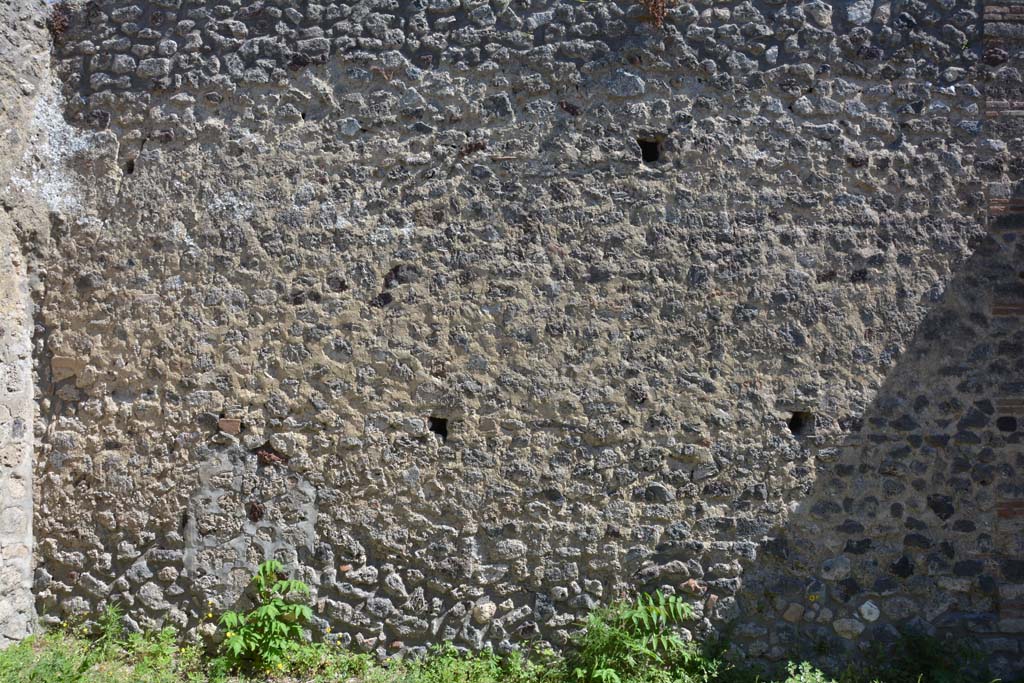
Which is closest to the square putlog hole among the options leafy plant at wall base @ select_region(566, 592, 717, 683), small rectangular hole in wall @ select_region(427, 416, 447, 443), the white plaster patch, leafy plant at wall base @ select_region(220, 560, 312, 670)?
leafy plant at wall base @ select_region(566, 592, 717, 683)

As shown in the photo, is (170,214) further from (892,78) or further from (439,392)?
(892,78)

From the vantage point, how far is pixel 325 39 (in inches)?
201

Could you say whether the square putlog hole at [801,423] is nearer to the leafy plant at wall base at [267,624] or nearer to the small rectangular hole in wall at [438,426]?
the small rectangular hole in wall at [438,426]

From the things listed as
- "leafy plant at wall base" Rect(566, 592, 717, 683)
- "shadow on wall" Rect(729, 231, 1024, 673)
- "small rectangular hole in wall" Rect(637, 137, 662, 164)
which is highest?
"small rectangular hole in wall" Rect(637, 137, 662, 164)

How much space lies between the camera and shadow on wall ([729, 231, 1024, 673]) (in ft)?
15.3

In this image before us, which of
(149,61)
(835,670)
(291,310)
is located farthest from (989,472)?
(149,61)

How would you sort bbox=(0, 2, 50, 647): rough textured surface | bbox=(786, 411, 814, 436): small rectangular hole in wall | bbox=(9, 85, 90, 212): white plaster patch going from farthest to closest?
bbox=(9, 85, 90, 212): white plaster patch < bbox=(0, 2, 50, 647): rough textured surface < bbox=(786, 411, 814, 436): small rectangular hole in wall

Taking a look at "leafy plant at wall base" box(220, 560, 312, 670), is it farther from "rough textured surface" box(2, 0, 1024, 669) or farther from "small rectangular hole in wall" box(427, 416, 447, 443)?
"small rectangular hole in wall" box(427, 416, 447, 443)

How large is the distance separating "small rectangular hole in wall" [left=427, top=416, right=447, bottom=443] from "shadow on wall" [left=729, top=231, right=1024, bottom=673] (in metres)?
1.82

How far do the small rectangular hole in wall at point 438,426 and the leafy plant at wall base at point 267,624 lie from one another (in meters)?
1.11

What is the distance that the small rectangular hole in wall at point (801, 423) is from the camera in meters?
4.78

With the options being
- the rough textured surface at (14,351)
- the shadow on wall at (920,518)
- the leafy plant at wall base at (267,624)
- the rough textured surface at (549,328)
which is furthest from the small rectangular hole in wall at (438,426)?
the rough textured surface at (14,351)

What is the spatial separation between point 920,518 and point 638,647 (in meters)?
1.70

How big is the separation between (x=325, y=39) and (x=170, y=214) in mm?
1368
